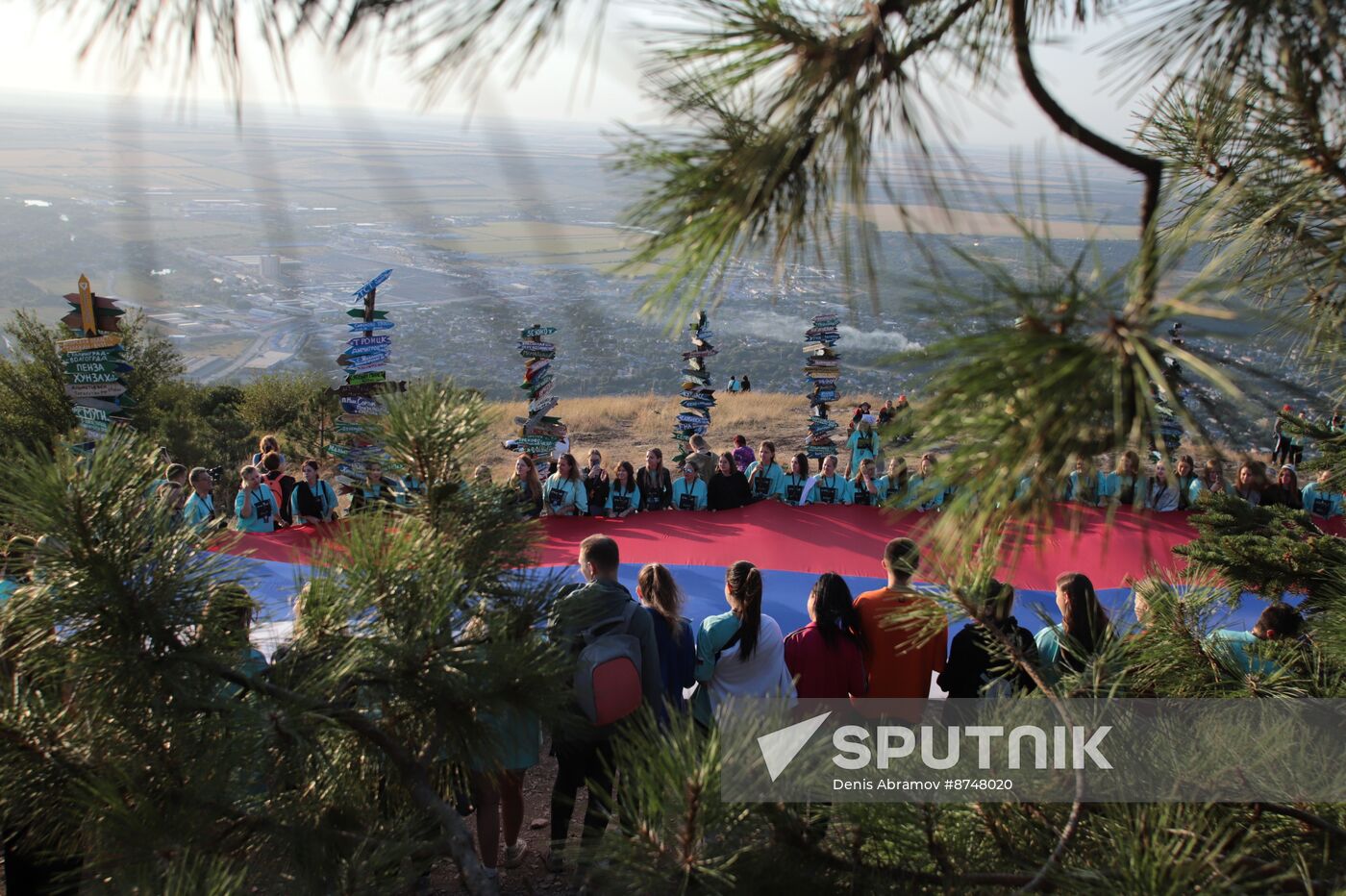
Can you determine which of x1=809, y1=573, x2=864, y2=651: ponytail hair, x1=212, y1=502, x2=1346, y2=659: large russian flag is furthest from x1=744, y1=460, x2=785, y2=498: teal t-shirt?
x1=809, y1=573, x2=864, y2=651: ponytail hair

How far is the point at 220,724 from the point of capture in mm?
1495

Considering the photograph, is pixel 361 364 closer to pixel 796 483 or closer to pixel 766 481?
pixel 766 481

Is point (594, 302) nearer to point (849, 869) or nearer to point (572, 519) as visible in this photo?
point (572, 519)

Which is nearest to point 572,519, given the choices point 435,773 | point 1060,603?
point 1060,603

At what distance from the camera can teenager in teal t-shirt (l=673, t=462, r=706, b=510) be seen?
29.2ft

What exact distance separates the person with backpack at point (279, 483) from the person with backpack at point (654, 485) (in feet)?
10.4

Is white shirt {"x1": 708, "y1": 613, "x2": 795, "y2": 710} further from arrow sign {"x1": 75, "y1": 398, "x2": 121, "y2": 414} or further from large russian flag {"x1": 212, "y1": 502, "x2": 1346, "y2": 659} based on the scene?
arrow sign {"x1": 75, "y1": 398, "x2": 121, "y2": 414}

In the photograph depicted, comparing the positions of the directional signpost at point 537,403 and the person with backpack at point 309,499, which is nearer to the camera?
the person with backpack at point 309,499

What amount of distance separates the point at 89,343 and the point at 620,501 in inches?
203

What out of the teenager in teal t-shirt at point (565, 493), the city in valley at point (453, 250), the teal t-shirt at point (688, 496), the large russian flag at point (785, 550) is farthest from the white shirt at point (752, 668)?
the teal t-shirt at point (688, 496)

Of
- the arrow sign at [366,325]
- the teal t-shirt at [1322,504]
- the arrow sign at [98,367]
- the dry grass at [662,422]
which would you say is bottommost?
the dry grass at [662,422]

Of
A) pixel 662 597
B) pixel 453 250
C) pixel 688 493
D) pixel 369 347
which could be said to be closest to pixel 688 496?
pixel 688 493

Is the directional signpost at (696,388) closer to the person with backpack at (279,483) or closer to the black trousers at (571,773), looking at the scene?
the person with backpack at (279,483)

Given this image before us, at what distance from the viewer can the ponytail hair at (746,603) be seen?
4000mm
